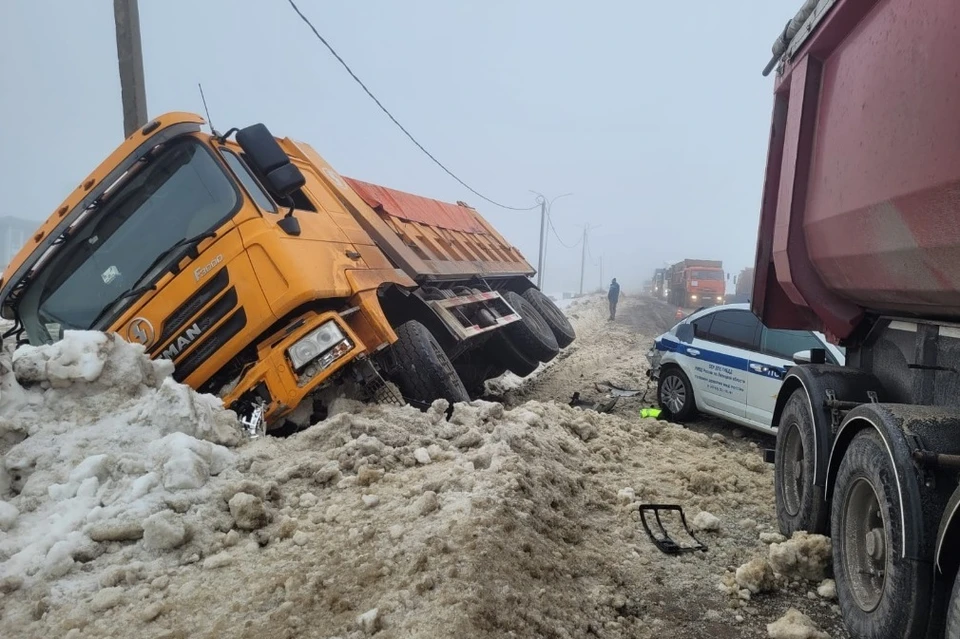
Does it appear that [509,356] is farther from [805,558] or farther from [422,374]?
[805,558]

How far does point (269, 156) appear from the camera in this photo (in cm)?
473

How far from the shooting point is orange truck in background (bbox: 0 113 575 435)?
15.2 ft

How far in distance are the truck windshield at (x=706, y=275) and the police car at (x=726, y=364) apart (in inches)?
930

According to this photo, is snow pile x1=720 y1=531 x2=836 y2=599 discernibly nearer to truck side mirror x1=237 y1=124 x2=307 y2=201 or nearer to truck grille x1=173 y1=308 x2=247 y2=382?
truck grille x1=173 y1=308 x2=247 y2=382

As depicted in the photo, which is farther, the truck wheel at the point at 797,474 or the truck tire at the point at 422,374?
the truck tire at the point at 422,374

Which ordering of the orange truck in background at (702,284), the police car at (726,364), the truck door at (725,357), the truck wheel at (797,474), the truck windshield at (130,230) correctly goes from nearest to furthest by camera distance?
the truck wheel at (797,474)
the truck windshield at (130,230)
the police car at (726,364)
the truck door at (725,357)
the orange truck in background at (702,284)

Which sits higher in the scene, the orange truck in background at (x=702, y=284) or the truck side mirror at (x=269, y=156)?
the truck side mirror at (x=269, y=156)

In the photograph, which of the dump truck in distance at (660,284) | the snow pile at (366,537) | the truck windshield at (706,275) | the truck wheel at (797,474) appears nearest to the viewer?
the snow pile at (366,537)

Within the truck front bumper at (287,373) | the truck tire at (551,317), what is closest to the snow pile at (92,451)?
the truck front bumper at (287,373)

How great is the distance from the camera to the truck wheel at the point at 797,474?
343cm

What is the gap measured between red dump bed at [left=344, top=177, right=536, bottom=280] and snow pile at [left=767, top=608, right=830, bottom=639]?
4.60 metres

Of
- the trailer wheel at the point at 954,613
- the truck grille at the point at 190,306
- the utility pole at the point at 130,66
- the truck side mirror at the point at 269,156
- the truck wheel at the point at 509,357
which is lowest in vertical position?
the truck wheel at the point at 509,357

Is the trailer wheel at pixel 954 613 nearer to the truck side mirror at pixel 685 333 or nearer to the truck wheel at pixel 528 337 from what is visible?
the truck side mirror at pixel 685 333

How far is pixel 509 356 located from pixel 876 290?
5813 millimetres
